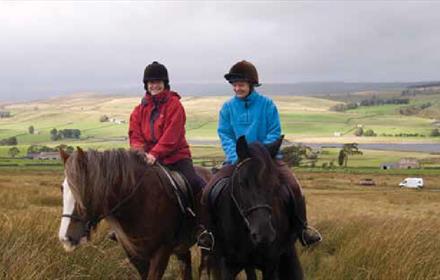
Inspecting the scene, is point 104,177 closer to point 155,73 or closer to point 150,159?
point 150,159

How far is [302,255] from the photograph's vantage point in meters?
7.88

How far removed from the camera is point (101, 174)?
5.25 meters

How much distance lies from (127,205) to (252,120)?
165cm

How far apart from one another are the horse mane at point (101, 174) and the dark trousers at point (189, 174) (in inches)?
28.9

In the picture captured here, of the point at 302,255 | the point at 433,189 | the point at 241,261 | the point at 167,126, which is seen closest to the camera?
the point at 241,261

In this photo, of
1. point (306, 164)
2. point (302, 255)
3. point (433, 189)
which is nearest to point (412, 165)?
point (306, 164)

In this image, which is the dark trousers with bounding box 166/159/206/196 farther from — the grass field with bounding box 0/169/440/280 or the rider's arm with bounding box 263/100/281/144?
the grass field with bounding box 0/169/440/280

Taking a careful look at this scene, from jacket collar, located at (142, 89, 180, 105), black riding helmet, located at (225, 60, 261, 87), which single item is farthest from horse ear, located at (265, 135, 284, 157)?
jacket collar, located at (142, 89, 180, 105)

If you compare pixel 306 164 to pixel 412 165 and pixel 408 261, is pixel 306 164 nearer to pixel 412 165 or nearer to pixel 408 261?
pixel 412 165

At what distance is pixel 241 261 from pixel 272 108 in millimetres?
1719

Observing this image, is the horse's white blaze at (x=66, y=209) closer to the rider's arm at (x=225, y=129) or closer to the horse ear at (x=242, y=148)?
the horse ear at (x=242, y=148)

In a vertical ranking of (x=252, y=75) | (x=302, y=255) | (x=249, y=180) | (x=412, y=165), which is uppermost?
(x=252, y=75)

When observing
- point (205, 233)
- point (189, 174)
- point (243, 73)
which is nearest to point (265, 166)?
point (205, 233)

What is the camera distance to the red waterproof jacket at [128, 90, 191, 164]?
245 inches
